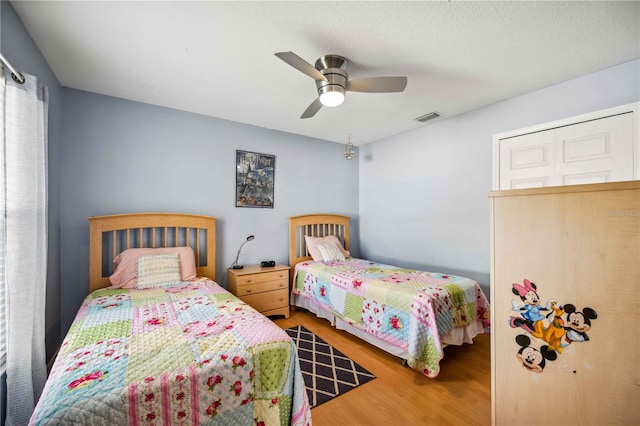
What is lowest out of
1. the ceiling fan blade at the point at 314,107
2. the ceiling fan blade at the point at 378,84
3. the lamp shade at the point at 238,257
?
the lamp shade at the point at 238,257

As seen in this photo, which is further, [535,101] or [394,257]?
[394,257]

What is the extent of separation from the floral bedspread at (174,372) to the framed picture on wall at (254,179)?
188 centimetres

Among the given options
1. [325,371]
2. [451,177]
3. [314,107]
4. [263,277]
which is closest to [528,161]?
[451,177]

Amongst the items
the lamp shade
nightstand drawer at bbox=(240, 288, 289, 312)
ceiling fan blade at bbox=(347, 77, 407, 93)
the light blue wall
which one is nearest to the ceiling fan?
ceiling fan blade at bbox=(347, 77, 407, 93)

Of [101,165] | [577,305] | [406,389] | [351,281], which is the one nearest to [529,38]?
[577,305]

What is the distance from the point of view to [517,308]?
0.99 metres

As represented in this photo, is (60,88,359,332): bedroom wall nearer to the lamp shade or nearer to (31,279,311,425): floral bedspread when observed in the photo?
the lamp shade

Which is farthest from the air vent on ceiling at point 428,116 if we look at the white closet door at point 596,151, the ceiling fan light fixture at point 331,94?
the ceiling fan light fixture at point 331,94

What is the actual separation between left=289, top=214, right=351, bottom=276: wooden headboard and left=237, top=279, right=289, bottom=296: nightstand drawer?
0.44 m

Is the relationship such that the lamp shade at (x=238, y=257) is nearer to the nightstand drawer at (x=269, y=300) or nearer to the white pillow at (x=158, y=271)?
the nightstand drawer at (x=269, y=300)

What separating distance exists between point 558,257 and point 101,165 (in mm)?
3511

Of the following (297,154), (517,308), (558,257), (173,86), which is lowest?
(517,308)

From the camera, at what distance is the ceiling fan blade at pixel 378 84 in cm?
191

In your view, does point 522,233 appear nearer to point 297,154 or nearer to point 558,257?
point 558,257
